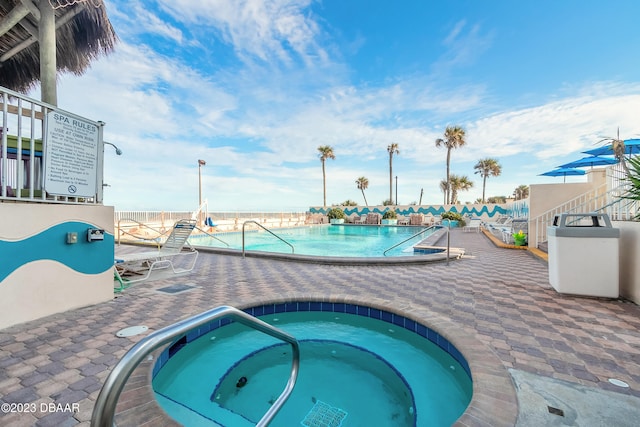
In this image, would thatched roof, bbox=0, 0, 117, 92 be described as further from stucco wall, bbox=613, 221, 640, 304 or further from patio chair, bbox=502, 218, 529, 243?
patio chair, bbox=502, 218, 529, 243

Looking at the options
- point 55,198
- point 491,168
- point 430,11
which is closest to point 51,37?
point 55,198

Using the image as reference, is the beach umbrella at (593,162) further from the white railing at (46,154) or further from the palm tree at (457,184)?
the palm tree at (457,184)

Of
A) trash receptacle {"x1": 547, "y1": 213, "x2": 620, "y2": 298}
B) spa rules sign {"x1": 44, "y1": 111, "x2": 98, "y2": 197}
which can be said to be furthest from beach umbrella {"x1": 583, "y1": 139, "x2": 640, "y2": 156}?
spa rules sign {"x1": 44, "y1": 111, "x2": 98, "y2": 197}

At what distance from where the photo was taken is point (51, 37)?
13.6ft

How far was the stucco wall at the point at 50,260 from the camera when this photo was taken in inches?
102

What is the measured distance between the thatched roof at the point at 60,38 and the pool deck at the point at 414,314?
15.7ft

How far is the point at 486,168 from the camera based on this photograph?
106 feet

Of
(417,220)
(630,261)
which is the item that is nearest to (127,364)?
(630,261)

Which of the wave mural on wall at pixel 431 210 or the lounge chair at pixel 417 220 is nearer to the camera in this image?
the lounge chair at pixel 417 220

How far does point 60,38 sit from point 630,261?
9679mm

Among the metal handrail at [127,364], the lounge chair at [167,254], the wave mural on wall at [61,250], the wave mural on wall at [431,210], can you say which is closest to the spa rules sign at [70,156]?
the wave mural on wall at [61,250]

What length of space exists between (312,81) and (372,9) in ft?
15.6

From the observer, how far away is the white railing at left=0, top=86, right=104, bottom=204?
277 centimetres

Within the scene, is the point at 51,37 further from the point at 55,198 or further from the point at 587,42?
the point at 587,42
